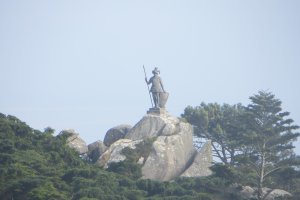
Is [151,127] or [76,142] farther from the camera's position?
[76,142]

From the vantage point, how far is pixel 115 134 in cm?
5631

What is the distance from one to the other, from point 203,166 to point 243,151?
4389 millimetres

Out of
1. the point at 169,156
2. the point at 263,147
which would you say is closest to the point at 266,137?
the point at 263,147

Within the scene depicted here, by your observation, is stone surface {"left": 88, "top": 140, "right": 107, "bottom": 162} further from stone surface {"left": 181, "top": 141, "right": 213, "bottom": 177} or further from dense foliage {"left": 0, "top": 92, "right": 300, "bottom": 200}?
stone surface {"left": 181, "top": 141, "right": 213, "bottom": 177}

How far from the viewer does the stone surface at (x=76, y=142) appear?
5612 cm

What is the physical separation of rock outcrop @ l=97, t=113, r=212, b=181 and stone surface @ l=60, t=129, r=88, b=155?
10.0 feet

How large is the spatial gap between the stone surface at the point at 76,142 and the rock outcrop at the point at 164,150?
3.05 meters

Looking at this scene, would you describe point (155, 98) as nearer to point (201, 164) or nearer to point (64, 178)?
point (201, 164)

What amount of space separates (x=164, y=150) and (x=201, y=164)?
3.18 meters

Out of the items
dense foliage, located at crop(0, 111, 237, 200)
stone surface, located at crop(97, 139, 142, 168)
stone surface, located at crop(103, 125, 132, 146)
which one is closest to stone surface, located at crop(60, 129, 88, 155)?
dense foliage, located at crop(0, 111, 237, 200)

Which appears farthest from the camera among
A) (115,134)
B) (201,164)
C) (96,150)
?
(115,134)

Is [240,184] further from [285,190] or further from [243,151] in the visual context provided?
[243,151]

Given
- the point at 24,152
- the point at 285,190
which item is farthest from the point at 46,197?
the point at 285,190

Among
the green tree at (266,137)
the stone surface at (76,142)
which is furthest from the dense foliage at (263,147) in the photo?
the stone surface at (76,142)
